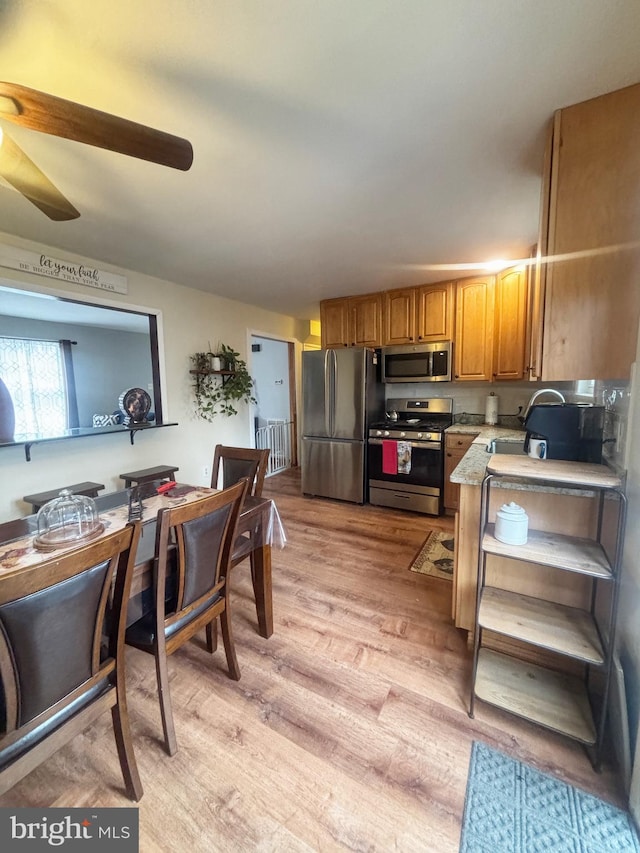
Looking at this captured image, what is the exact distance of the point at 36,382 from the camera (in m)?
3.24

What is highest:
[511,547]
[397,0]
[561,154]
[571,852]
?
[397,0]

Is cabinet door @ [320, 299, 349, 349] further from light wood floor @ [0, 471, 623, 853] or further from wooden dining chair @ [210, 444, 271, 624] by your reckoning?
light wood floor @ [0, 471, 623, 853]

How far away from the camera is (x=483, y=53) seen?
106 centimetres

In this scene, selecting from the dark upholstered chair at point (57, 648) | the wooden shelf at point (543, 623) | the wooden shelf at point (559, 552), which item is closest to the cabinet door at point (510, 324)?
the wooden shelf at point (559, 552)

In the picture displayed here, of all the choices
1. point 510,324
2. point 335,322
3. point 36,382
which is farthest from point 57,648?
point 335,322

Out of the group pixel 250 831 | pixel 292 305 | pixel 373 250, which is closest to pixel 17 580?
pixel 250 831

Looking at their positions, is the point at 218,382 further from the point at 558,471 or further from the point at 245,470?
the point at 558,471

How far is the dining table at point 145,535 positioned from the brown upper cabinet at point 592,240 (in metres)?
1.53

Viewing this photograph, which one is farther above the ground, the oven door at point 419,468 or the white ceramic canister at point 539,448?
the white ceramic canister at point 539,448

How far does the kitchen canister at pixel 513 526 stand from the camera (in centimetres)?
131

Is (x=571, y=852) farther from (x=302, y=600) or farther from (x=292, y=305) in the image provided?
(x=292, y=305)

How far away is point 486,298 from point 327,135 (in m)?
2.44

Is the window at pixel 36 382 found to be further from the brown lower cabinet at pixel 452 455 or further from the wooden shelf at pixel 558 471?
the brown lower cabinet at pixel 452 455

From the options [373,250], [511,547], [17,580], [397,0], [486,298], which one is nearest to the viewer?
[17,580]
